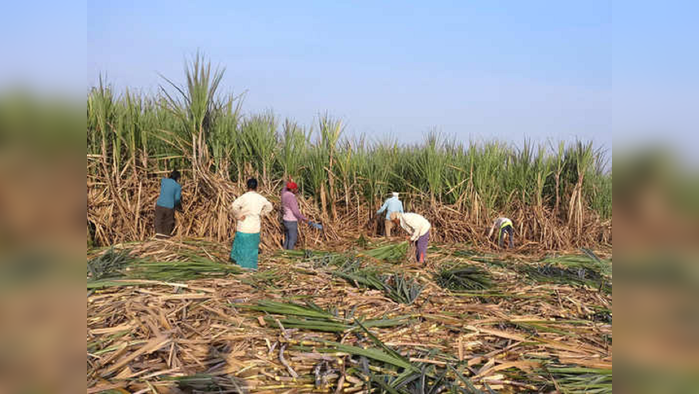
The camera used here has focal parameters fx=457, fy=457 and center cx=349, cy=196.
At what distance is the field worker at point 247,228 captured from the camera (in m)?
5.33

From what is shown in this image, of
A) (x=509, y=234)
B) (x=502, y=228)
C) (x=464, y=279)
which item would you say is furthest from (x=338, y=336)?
(x=509, y=234)

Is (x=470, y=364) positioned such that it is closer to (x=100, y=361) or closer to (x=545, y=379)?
(x=545, y=379)

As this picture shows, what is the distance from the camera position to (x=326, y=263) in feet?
18.0

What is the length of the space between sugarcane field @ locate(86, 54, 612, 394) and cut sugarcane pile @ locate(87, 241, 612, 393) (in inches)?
0.6

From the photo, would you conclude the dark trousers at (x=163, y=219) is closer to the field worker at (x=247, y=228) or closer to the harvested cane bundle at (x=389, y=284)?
the field worker at (x=247, y=228)

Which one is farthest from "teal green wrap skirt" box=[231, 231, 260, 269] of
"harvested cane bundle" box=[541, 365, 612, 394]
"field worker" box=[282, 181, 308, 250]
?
"harvested cane bundle" box=[541, 365, 612, 394]

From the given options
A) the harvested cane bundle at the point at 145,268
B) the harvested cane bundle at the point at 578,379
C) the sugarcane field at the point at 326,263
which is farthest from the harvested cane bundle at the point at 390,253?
the harvested cane bundle at the point at 578,379

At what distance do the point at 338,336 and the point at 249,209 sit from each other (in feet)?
8.37

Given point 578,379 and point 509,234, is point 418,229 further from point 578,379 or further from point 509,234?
point 578,379

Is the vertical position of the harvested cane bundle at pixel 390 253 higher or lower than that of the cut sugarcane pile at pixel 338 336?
higher

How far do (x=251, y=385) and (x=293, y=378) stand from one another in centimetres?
24

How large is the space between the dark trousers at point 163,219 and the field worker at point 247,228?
1.74 m
